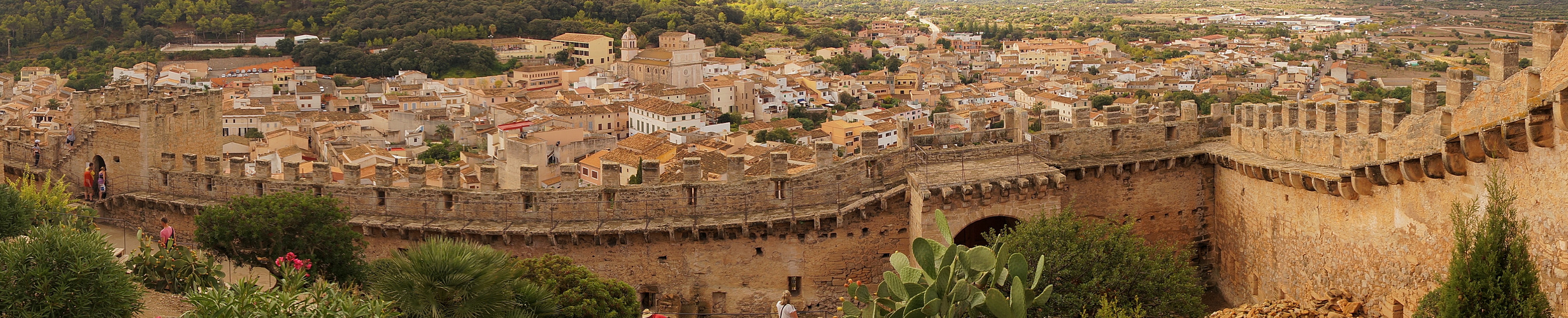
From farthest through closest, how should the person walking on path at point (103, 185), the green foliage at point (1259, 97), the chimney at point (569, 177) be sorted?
the green foliage at point (1259, 97) → the person walking on path at point (103, 185) → the chimney at point (569, 177)

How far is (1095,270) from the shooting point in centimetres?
1216

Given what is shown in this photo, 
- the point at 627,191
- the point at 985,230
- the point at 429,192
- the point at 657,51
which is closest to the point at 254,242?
the point at 429,192

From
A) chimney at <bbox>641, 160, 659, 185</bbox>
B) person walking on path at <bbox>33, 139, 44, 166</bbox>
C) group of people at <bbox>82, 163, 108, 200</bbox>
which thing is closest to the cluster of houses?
person walking on path at <bbox>33, 139, 44, 166</bbox>

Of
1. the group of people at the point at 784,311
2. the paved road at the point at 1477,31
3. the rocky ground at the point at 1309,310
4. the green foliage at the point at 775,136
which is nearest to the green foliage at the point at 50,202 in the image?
the group of people at the point at 784,311

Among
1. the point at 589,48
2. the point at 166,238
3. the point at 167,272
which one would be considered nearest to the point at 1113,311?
the point at 167,272

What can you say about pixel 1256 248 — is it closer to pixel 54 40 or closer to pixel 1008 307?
pixel 1008 307

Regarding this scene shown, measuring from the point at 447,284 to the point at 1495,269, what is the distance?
24.1 ft

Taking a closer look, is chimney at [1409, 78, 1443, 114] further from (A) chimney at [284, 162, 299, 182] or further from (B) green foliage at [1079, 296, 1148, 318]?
(A) chimney at [284, 162, 299, 182]

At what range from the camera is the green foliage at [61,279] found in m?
9.26

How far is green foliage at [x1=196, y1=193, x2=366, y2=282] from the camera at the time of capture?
13008 millimetres

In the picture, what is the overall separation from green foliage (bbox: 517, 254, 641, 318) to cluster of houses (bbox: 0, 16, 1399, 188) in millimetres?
11878

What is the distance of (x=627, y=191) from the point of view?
45.3ft

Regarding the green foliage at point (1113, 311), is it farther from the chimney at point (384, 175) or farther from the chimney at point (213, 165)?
the chimney at point (213, 165)

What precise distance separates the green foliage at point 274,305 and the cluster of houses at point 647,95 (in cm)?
1549
